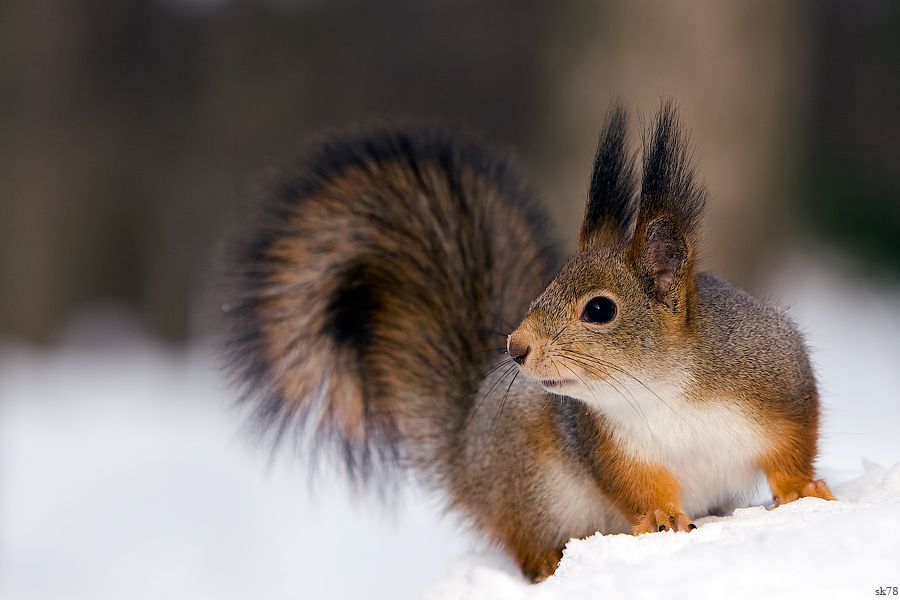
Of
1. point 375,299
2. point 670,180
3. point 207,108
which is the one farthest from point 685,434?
point 207,108

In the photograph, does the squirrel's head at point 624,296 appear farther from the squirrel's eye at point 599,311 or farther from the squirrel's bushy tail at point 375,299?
the squirrel's bushy tail at point 375,299

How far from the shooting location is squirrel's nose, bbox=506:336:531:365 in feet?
4.61

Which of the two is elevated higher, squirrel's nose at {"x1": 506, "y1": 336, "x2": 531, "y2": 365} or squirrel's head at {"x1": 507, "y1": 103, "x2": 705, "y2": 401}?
squirrel's head at {"x1": 507, "y1": 103, "x2": 705, "y2": 401}

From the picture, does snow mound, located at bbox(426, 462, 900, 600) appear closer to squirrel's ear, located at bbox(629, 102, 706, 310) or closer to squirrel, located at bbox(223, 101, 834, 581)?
squirrel, located at bbox(223, 101, 834, 581)

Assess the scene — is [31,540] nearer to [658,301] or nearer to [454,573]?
[454,573]

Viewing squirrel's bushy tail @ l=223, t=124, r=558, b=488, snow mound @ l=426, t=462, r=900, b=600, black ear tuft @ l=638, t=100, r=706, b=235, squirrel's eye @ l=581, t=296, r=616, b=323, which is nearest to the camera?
snow mound @ l=426, t=462, r=900, b=600

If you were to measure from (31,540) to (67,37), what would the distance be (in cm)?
381

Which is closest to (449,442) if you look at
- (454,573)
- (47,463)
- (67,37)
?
(454,573)

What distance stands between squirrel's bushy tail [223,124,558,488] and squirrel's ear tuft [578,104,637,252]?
43 centimetres

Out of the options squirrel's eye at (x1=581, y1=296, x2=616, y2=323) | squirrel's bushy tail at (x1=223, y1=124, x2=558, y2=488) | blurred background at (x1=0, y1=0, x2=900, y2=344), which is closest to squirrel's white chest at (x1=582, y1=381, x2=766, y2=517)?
squirrel's eye at (x1=581, y1=296, x2=616, y2=323)

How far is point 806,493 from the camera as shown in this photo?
1.42 metres

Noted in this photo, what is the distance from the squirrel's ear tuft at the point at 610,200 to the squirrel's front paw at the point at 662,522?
1.49 ft

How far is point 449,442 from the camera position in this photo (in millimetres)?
1883

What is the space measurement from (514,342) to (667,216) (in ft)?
1.03
